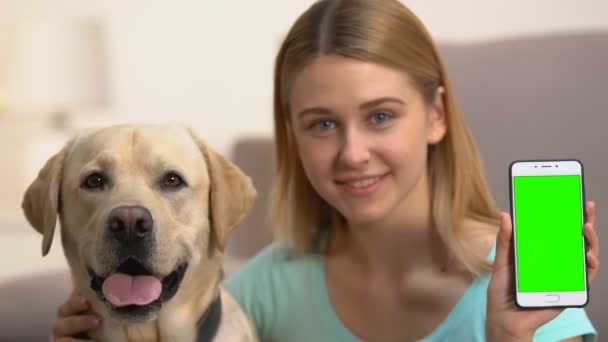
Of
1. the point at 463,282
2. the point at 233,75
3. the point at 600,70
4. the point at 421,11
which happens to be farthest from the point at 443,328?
the point at 233,75

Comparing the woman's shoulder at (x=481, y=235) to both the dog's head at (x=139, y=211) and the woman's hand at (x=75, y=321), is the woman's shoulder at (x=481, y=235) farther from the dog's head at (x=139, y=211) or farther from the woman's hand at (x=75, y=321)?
the woman's hand at (x=75, y=321)

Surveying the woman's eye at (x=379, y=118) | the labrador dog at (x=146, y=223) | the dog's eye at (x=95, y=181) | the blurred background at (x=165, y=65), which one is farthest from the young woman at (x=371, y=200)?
the blurred background at (x=165, y=65)

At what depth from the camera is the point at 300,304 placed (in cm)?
212

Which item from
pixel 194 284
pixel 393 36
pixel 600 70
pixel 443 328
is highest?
pixel 393 36

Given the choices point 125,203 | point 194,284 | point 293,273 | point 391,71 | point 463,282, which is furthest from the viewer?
point 293,273

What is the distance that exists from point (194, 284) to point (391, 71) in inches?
26.3

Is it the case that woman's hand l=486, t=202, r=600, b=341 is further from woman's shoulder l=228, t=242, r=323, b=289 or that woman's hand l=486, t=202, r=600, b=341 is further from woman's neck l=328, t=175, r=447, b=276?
woman's shoulder l=228, t=242, r=323, b=289

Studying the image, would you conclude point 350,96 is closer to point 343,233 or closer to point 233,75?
point 343,233

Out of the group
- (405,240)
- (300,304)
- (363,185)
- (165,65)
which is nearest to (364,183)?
(363,185)

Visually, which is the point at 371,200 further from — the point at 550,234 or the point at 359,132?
the point at 550,234

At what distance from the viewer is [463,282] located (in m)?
1.98

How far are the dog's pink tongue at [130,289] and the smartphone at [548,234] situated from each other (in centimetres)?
70

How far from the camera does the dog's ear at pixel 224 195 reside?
1693 mm

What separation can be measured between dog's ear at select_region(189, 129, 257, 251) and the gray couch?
0.87m
